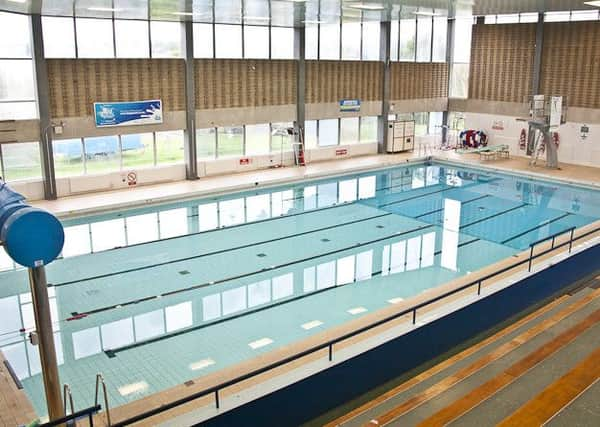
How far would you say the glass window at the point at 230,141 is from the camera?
59.7 ft

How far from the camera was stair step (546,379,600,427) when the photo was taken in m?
5.50

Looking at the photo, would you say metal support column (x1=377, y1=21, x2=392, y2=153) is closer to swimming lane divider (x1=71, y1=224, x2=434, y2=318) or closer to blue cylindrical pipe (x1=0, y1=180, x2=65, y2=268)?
swimming lane divider (x1=71, y1=224, x2=434, y2=318)

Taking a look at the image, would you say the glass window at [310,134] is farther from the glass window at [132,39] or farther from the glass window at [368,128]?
the glass window at [132,39]

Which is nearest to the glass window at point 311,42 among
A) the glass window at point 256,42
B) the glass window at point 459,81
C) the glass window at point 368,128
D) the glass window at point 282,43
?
the glass window at point 282,43

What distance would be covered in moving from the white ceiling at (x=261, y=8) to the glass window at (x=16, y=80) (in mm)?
1484

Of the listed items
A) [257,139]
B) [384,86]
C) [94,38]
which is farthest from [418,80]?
[94,38]

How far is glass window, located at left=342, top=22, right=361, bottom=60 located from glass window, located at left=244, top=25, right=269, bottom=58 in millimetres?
3437

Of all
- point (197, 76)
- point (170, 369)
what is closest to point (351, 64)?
point (197, 76)

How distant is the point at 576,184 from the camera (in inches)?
688

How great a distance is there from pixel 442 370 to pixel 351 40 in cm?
1630

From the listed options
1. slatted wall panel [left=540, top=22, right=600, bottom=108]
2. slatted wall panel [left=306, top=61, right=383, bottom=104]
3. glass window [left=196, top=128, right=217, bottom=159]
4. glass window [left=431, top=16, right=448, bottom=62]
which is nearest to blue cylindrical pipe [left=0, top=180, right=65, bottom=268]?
glass window [left=196, top=128, right=217, bottom=159]

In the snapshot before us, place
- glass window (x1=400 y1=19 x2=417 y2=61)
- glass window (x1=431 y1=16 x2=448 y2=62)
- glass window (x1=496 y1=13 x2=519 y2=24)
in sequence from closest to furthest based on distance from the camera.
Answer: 1. glass window (x1=496 y1=13 x2=519 y2=24)
2. glass window (x1=400 y1=19 x2=417 y2=61)
3. glass window (x1=431 y1=16 x2=448 y2=62)

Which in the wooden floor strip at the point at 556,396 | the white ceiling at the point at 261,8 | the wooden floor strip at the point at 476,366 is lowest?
the wooden floor strip at the point at 476,366

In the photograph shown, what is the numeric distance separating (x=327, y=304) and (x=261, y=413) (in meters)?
3.88
